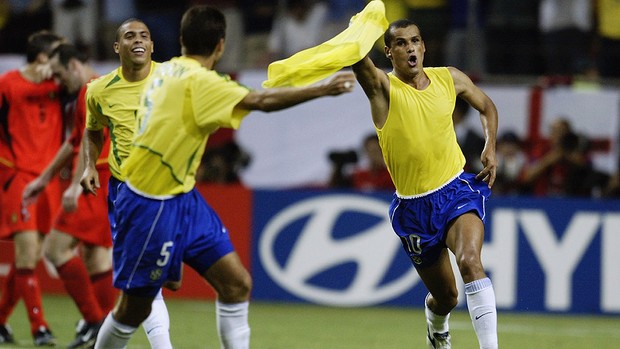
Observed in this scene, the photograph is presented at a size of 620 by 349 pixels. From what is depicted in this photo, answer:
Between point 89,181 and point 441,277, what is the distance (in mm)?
2515

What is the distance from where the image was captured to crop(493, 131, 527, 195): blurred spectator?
13.7m

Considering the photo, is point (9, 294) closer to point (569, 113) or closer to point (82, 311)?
point (82, 311)

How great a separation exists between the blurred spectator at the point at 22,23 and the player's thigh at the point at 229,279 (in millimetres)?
9695

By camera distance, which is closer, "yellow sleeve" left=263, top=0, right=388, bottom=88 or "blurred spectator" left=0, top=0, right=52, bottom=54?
"yellow sleeve" left=263, top=0, right=388, bottom=88

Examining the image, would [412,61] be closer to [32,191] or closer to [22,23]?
[32,191]

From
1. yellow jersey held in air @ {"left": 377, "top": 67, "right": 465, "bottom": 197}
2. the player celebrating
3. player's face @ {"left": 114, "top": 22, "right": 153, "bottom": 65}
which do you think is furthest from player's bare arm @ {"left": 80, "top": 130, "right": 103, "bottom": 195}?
the player celebrating

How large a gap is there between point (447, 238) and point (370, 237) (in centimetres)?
528

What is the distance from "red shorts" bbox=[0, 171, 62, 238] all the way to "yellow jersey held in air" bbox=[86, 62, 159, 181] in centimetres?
239

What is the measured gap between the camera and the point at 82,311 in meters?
9.45

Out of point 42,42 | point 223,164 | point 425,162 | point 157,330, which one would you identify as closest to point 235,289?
point 157,330

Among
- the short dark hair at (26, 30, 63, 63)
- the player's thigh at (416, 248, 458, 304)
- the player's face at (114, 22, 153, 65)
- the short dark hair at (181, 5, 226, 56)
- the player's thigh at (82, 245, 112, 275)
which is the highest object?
the short dark hair at (181, 5, 226, 56)

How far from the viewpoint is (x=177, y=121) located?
6.35 m

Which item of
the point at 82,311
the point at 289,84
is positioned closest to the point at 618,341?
the point at 82,311

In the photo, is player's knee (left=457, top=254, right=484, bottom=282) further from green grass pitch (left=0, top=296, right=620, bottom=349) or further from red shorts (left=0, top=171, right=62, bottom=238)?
red shorts (left=0, top=171, right=62, bottom=238)
